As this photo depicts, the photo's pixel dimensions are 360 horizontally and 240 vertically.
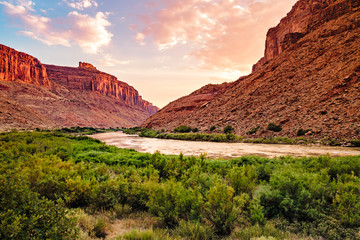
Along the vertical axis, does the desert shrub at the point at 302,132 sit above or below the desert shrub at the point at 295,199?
above

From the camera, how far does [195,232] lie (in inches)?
124

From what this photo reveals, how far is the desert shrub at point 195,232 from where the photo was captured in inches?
123

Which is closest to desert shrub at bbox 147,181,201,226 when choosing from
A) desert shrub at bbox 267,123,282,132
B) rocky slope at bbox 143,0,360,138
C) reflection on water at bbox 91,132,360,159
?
reflection on water at bbox 91,132,360,159

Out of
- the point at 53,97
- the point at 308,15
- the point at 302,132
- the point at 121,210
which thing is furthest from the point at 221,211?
the point at 53,97

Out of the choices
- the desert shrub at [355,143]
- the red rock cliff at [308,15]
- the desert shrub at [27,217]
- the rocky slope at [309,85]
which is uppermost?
the red rock cliff at [308,15]

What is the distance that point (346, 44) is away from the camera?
33.5 metres

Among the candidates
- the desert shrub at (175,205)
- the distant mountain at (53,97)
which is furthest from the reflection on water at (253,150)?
the distant mountain at (53,97)

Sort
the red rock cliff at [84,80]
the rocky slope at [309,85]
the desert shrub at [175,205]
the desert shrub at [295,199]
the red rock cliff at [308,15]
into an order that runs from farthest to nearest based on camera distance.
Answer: the red rock cliff at [84,80], the red rock cliff at [308,15], the rocky slope at [309,85], the desert shrub at [295,199], the desert shrub at [175,205]

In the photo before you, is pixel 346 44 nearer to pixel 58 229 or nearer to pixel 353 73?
pixel 353 73

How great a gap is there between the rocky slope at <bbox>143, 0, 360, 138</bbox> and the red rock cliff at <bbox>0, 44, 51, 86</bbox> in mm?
99873

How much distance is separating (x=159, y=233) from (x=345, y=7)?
188ft

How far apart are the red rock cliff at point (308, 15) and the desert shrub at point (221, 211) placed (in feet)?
179

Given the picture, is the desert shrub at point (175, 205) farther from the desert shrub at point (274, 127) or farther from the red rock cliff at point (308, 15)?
the red rock cliff at point (308, 15)

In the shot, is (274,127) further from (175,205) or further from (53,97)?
(53,97)
